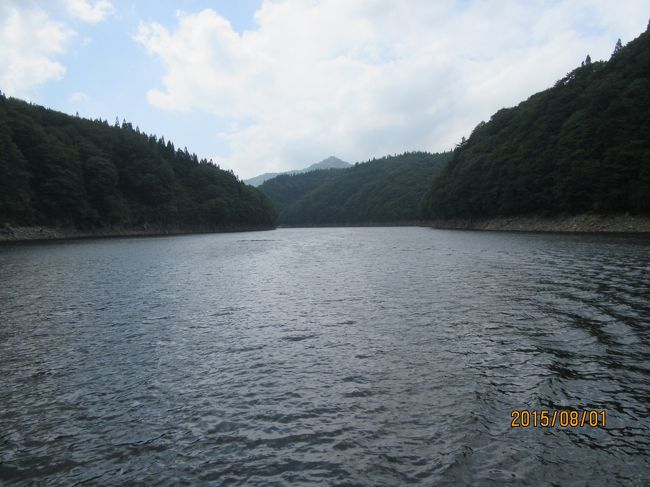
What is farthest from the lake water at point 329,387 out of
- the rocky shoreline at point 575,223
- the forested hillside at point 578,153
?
the forested hillside at point 578,153

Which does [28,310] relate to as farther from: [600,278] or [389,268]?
[600,278]

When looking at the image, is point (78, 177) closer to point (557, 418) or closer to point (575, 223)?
point (575, 223)

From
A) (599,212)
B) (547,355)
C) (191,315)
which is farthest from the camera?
(599,212)

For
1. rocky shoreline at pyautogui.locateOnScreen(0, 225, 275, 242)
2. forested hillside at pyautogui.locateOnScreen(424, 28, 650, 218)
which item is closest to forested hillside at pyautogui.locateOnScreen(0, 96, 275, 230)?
rocky shoreline at pyautogui.locateOnScreen(0, 225, 275, 242)

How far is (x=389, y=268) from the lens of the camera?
3950cm

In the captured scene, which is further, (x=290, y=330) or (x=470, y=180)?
(x=470, y=180)

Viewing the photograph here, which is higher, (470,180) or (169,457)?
(470,180)

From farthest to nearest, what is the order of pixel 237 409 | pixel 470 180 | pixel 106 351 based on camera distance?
1. pixel 470 180
2. pixel 106 351
3. pixel 237 409

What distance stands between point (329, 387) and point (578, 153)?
10446 cm

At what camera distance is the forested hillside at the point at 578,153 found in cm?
7981

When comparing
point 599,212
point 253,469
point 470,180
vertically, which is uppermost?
point 470,180

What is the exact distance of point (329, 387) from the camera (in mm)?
11852

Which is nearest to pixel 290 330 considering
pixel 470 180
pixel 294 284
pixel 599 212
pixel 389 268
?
pixel 294 284

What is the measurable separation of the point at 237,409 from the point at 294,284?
2138 cm
